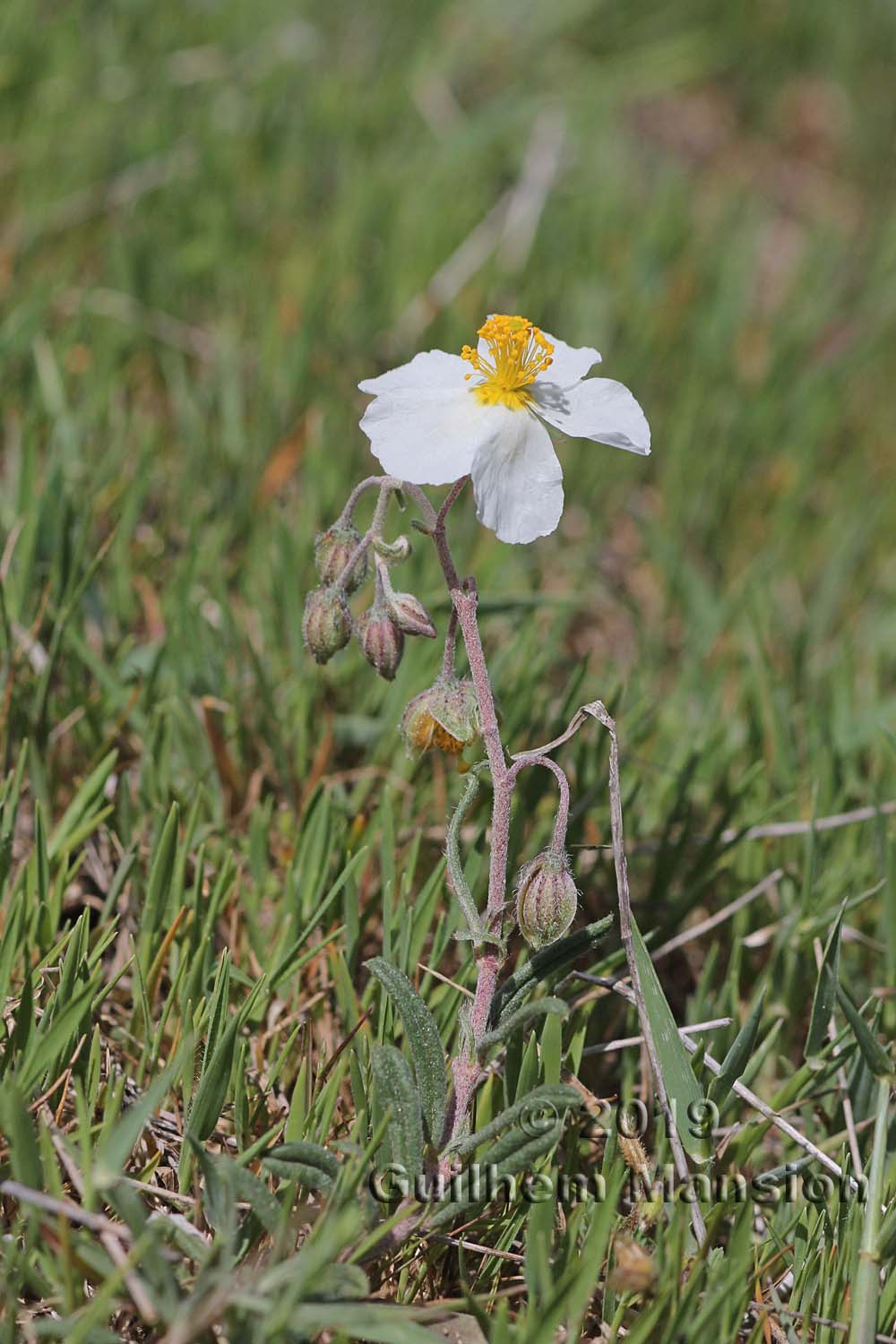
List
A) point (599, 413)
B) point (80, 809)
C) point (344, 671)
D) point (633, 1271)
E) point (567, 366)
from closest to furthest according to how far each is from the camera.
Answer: point (633, 1271)
point (599, 413)
point (567, 366)
point (80, 809)
point (344, 671)

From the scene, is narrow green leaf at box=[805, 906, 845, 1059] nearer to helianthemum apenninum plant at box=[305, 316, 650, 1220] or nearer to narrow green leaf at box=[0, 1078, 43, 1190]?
helianthemum apenninum plant at box=[305, 316, 650, 1220]

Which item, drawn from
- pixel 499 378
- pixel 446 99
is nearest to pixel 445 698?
pixel 499 378

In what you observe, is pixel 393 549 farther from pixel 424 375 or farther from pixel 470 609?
pixel 424 375

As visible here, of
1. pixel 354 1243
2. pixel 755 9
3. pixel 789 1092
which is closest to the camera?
pixel 354 1243

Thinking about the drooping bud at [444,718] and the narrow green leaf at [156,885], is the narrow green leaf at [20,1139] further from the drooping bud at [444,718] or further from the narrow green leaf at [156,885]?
the drooping bud at [444,718]

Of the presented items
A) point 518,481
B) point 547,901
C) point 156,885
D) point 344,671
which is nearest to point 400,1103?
point 547,901

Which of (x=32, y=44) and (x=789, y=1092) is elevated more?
(x=32, y=44)

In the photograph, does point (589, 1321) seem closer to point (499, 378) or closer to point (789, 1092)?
point (789, 1092)
